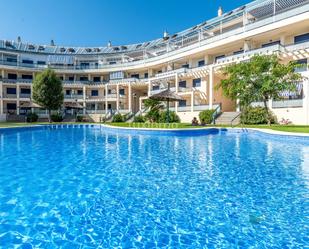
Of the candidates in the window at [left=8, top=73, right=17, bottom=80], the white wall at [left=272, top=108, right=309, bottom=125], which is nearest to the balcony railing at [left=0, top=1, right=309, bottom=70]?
the window at [left=8, top=73, right=17, bottom=80]

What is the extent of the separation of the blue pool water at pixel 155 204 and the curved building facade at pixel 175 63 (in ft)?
61.1

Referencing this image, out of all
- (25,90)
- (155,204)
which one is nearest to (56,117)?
(25,90)

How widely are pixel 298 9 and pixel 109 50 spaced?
37737 millimetres

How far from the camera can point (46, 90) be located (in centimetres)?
3381

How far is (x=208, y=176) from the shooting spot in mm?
6969

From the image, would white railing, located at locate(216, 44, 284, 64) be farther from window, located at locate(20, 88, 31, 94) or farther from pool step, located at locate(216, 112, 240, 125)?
window, located at locate(20, 88, 31, 94)

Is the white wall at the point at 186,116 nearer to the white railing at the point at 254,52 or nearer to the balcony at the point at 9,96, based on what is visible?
the white railing at the point at 254,52

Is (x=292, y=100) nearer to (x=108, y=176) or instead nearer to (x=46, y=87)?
(x=108, y=176)

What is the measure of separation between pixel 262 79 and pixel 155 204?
62.5 ft

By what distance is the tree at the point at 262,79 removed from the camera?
19688 millimetres

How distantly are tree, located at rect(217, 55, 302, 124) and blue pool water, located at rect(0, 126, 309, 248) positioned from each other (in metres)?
12.8

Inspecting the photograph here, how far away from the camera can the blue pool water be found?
366cm

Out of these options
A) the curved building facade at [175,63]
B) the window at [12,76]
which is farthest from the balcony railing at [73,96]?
the window at [12,76]

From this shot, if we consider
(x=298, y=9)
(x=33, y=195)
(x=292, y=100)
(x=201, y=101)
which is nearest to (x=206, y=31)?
(x=201, y=101)
